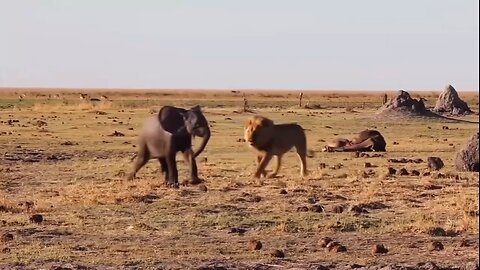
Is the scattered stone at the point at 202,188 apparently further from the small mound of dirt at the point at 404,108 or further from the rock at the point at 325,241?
the small mound of dirt at the point at 404,108

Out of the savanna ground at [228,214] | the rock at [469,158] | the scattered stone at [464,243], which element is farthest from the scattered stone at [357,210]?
the rock at [469,158]

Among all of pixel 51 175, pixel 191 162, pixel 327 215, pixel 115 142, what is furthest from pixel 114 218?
pixel 115 142

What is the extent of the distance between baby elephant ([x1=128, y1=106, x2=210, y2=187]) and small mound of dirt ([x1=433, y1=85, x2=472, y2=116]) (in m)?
28.8

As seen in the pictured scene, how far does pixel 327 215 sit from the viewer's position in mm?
15070

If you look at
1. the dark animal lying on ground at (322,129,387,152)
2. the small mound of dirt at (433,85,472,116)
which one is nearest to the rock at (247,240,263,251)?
the dark animal lying on ground at (322,129,387,152)

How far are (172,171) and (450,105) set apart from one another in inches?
1216

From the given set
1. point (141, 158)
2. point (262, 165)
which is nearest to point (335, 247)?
point (262, 165)

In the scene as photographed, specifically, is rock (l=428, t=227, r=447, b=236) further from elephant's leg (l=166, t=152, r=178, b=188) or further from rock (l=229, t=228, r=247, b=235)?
elephant's leg (l=166, t=152, r=178, b=188)

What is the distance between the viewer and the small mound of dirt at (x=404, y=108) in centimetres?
4303

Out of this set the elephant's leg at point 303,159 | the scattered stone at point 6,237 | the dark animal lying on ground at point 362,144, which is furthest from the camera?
the dark animal lying on ground at point 362,144

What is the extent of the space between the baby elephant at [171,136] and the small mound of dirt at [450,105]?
28762mm

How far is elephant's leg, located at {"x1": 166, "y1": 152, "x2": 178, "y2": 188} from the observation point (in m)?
18.7

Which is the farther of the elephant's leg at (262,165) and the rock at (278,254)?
the elephant's leg at (262,165)

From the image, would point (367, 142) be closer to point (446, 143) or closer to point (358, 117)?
point (446, 143)
